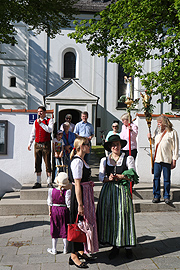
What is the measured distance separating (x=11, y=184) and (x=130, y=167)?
5.35 m

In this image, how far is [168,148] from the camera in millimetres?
8234

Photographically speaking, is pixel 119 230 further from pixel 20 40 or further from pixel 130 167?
pixel 20 40

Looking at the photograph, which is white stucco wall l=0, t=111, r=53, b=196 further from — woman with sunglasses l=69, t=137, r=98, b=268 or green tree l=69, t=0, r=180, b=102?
green tree l=69, t=0, r=180, b=102

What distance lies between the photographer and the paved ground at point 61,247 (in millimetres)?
4938

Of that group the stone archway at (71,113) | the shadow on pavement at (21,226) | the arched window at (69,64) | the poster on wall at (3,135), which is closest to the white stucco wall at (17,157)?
the poster on wall at (3,135)

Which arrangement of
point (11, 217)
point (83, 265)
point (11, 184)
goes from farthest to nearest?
point (11, 184), point (11, 217), point (83, 265)

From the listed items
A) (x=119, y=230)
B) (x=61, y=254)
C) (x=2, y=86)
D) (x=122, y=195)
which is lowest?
(x=61, y=254)

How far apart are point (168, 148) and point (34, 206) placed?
138 inches

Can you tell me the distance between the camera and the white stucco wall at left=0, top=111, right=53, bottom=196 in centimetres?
961

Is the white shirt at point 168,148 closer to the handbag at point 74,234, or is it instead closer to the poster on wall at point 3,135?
the handbag at point 74,234

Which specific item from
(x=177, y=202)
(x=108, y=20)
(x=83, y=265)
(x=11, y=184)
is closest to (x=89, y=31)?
(x=108, y=20)

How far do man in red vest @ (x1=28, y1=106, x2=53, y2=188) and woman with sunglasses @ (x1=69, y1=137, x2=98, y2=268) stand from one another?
3900mm

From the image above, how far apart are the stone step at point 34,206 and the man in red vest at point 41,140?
32.3 inches

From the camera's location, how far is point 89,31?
46.8 feet
